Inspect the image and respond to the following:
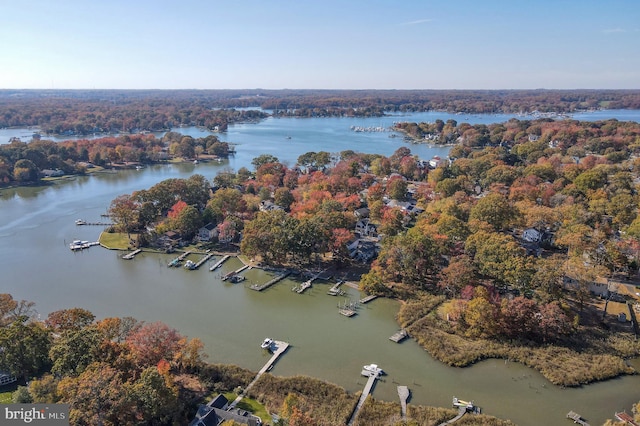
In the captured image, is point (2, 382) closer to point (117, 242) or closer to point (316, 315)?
point (316, 315)

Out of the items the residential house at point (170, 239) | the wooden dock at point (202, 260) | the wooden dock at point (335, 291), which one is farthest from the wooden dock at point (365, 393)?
the residential house at point (170, 239)

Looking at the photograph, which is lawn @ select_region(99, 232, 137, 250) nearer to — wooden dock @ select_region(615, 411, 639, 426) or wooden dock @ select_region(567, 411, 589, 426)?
wooden dock @ select_region(567, 411, 589, 426)

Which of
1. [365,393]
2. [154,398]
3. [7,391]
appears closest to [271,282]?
[365,393]

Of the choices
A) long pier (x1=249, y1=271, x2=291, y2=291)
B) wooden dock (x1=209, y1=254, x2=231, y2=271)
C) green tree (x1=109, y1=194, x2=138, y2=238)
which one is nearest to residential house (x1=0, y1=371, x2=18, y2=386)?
long pier (x1=249, y1=271, x2=291, y2=291)

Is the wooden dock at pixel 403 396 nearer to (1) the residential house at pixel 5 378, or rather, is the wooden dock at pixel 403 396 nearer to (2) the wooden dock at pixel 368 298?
(2) the wooden dock at pixel 368 298

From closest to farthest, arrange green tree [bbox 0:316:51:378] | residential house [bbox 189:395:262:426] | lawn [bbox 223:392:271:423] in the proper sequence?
residential house [bbox 189:395:262:426], lawn [bbox 223:392:271:423], green tree [bbox 0:316:51:378]

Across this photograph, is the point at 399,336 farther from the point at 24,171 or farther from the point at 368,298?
the point at 24,171
